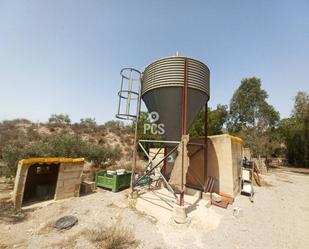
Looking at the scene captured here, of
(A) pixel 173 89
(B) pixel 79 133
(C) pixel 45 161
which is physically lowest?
(C) pixel 45 161

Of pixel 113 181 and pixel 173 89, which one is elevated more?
pixel 173 89

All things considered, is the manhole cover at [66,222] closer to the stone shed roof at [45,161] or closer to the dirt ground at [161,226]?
the dirt ground at [161,226]

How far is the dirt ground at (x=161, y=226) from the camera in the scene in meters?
4.39

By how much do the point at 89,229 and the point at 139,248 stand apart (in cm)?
166

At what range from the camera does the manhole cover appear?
4.98 metres

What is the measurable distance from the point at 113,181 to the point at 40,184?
10.6 ft

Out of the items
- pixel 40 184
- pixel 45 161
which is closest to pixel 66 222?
pixel 45 161

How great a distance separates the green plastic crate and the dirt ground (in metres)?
1.21

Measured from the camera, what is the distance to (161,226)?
5.23 meters

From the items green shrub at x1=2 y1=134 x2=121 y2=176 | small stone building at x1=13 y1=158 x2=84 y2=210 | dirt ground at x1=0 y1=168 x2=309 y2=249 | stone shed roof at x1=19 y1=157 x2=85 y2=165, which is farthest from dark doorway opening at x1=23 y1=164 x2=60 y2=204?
green shrub at x1=2 y1=134 x2=121 y2=176

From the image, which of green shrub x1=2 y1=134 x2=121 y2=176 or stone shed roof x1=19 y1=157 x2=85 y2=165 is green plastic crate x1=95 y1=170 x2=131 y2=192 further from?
green shrub x1=2 y1=134 x2=121 y2=176

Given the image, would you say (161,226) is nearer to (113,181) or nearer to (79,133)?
(113,181)

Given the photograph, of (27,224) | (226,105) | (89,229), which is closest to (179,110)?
(89,229)

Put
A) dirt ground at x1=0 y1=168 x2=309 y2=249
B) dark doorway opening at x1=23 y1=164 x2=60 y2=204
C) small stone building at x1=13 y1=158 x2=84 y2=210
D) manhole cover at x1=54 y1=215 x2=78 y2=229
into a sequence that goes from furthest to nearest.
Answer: dark doorway opening at x1=23 y1=164 x2=60 y2=204 → small stone building at x1=13 y1=158 x2=84 y2=210 → manhole cover at x1=54 y1=215 x2=78 y2=229 → dirt ground at x1=0 y1=168 x2=309 y2=249
